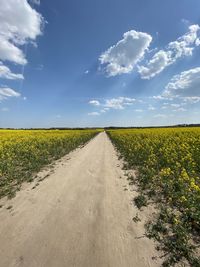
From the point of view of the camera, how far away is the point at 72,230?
5.05 meters

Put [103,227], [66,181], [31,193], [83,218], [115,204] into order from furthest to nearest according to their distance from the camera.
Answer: [66,181], [31,193], [115,204], [83,218], [103,227]

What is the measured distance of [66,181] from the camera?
373 inches

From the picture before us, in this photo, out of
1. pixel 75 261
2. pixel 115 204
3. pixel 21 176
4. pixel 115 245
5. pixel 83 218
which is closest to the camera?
pixel 75 261

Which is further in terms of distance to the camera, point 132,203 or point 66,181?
point 66,181

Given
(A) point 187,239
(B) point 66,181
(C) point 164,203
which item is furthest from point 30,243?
(B) point 66,181

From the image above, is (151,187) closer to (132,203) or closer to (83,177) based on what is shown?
(132,203)

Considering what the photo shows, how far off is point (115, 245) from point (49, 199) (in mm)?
3426

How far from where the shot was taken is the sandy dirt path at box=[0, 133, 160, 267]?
403 centimetres

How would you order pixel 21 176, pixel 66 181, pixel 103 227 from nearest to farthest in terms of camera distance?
1. pixel 103 227
2. pixel 66 181
3. pixel 21 176

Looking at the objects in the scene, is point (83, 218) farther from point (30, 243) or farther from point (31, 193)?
point (31, 193)

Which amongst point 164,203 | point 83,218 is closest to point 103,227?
point 83,218

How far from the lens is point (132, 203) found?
687 centimetres

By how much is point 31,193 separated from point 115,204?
326cm

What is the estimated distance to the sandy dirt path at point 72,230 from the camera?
4.03 meters
